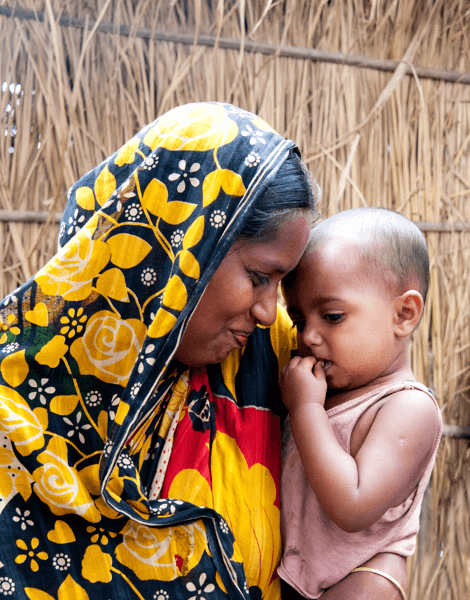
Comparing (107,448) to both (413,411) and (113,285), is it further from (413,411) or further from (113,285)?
(413,411)

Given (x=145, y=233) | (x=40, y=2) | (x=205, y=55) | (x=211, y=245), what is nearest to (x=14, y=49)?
(x=40, y=2)

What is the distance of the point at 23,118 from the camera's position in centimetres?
179

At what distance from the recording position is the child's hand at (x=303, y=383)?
1136 millimetres

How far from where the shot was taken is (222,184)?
986mm

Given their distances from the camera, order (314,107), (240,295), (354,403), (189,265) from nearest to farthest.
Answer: (189,265), (240,295), (354,403), (314,107)

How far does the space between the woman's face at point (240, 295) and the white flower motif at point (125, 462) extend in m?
0.25

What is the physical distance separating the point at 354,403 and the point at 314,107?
1.30m

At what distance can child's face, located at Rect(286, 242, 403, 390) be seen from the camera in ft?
3.83

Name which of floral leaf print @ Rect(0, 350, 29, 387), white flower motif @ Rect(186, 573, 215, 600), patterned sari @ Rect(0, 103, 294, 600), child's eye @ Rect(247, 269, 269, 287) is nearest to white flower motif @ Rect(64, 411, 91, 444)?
patterned sari @ Rect(0, 103, 294, 600)

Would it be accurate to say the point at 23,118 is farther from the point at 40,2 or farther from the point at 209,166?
the point at 209,166

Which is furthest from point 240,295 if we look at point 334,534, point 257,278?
point 334,534

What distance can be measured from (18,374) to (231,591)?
620mm

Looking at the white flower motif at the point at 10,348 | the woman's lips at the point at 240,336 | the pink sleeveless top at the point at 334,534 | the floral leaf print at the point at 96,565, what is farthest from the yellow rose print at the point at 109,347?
the pink sleeveless top at the point at 334,534

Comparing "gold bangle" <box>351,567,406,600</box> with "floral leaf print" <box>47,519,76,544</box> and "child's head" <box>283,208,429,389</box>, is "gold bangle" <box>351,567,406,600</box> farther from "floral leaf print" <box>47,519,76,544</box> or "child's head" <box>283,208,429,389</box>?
"floral leaf print" <box>47,519,76,544</box>
